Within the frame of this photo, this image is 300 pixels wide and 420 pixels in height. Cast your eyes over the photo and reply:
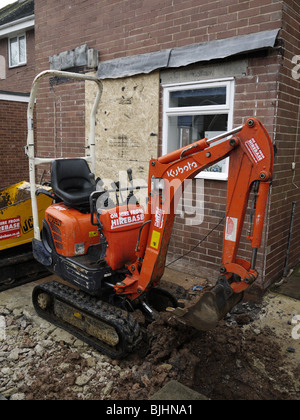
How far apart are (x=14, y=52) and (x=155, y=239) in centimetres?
1580

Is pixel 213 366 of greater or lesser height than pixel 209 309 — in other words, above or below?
below

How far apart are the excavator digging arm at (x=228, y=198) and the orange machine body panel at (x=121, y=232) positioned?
0.30m

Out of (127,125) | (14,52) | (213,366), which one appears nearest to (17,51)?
(14,52)

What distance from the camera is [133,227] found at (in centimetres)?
411

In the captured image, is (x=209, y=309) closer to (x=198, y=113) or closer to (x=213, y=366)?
(x=213, y=366)

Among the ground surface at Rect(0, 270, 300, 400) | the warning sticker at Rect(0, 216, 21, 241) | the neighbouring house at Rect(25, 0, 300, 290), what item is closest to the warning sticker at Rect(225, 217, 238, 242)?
the ground surface at Rect(0, 270, 300, 400)

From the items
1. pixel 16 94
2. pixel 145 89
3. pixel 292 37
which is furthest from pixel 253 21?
pixel 16 94

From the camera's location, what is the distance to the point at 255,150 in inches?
124

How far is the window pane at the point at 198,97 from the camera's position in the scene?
5.39 m

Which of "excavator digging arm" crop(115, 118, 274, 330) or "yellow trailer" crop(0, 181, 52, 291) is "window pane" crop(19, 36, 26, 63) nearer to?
"yellow trailer" crop(0, 181, 52, 291)

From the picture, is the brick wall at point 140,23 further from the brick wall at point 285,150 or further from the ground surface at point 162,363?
the ground surface at point 162,363

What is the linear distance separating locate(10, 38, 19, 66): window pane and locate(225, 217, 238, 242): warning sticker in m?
16.0

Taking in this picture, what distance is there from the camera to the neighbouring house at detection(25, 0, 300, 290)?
4910 millimetres

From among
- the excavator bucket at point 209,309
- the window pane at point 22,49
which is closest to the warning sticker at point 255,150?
the excavator bucket at point 209,309
